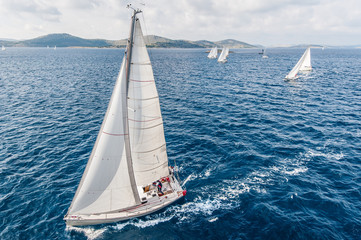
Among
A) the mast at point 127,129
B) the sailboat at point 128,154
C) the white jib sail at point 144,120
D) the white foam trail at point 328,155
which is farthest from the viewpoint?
the white foam trail at point 328,155

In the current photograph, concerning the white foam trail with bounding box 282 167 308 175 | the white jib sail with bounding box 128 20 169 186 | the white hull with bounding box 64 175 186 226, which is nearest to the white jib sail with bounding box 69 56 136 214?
the white hull with bounding box 64 175 186 226

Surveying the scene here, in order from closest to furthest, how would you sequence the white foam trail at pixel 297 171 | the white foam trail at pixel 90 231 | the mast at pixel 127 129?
1. the mast at pixel 127 129
2. the white foam trail at pixel 90 231
3. the white foam trail at pixel 297 171

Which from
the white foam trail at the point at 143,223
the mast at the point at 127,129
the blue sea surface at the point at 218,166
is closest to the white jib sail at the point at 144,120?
the mast at the point at 127,129

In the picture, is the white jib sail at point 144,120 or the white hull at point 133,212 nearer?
the white jib sail at point 144,120

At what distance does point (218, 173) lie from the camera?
27672 mm

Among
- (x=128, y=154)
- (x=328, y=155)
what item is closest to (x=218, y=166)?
(x=128, y=154)

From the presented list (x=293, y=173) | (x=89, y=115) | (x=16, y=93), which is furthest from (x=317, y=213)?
(x=16, y=93)

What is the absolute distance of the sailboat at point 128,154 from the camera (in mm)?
17391

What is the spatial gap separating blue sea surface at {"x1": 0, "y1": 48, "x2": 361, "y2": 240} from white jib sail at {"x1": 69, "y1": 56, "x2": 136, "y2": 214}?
7.85ft

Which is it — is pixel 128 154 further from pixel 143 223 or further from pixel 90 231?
pixel 90 231

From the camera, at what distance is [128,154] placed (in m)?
19.0

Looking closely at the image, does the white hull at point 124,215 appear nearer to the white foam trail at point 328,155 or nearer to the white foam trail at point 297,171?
the white foam trail at point 297,171

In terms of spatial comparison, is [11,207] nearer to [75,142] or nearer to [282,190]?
[75,142]

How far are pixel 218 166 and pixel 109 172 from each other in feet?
53.6
